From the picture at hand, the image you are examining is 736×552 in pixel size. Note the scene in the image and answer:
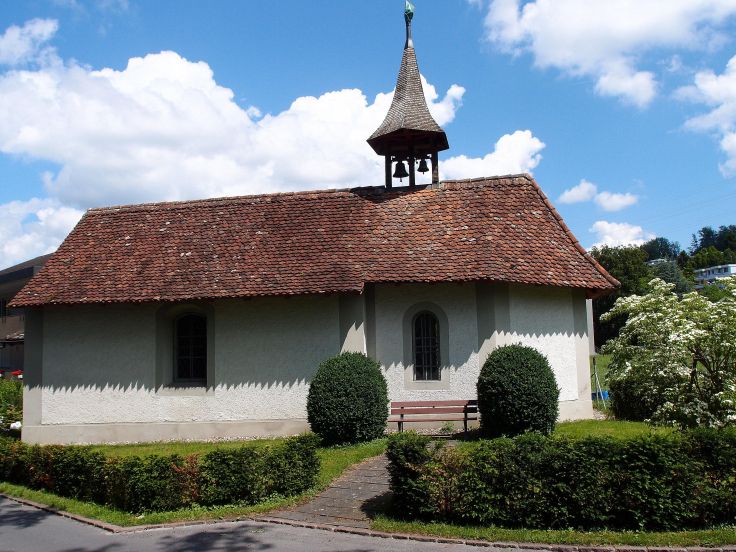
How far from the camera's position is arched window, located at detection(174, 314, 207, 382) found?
58.8 feet

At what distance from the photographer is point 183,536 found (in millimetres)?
9133

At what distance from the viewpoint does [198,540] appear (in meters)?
8.89

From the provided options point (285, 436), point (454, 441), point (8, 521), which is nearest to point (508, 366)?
point (454, 441)

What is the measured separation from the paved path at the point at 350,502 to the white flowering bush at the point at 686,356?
16.1 ft

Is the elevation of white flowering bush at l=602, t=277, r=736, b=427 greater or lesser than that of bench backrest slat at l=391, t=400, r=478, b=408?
greater

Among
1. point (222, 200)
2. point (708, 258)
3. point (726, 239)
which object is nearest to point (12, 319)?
point (222, 200)

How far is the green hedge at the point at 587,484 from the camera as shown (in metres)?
8.49

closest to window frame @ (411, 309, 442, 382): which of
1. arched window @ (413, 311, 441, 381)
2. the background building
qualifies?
arched window @ (413, 311, 441, 381)

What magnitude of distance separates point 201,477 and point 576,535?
607cm

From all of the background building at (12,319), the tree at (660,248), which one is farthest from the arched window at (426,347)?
the tree at (660,248)

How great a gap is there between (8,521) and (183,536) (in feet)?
12.1

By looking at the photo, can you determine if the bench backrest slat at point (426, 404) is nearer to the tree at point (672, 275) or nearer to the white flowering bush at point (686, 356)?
the white flowering bush at point (686, 356)

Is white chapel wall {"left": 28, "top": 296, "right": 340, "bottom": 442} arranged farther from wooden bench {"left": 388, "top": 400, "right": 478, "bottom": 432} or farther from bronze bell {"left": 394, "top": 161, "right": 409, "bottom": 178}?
bronze bell {"left": 394, "top": 161, "right": 409, "bottom": 178}

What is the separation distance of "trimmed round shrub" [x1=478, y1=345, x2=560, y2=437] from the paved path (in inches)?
125
